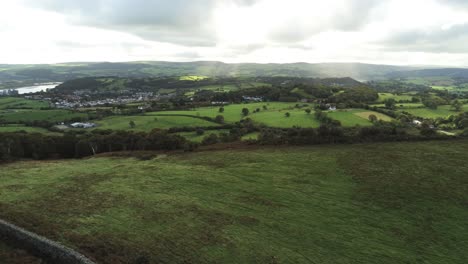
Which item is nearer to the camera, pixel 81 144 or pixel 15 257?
pixel 15 257

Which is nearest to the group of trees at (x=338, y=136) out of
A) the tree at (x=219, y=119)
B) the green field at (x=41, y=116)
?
the tree at (x=219, y=119)

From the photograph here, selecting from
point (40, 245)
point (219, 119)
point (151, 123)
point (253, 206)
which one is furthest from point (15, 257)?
point (219, 119)

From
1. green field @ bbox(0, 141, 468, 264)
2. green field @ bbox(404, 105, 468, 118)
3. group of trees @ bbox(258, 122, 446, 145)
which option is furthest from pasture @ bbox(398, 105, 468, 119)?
green field @ bbox(0, 141, 468, 264)

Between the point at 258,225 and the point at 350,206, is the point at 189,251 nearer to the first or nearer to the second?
the point at 258,225

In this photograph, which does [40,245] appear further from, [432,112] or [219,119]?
[432,112]

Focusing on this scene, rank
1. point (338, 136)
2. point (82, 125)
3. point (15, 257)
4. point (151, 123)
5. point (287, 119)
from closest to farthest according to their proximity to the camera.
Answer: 1. point (15, 257)
2. point (338, 136)
3. point (151, 123)
4. point (287, 119)
5. point (82, 125)

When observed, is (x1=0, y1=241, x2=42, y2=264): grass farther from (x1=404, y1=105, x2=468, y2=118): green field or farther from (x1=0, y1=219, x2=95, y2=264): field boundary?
(x1=404, y1=105, x2=468, y2=118): green field
